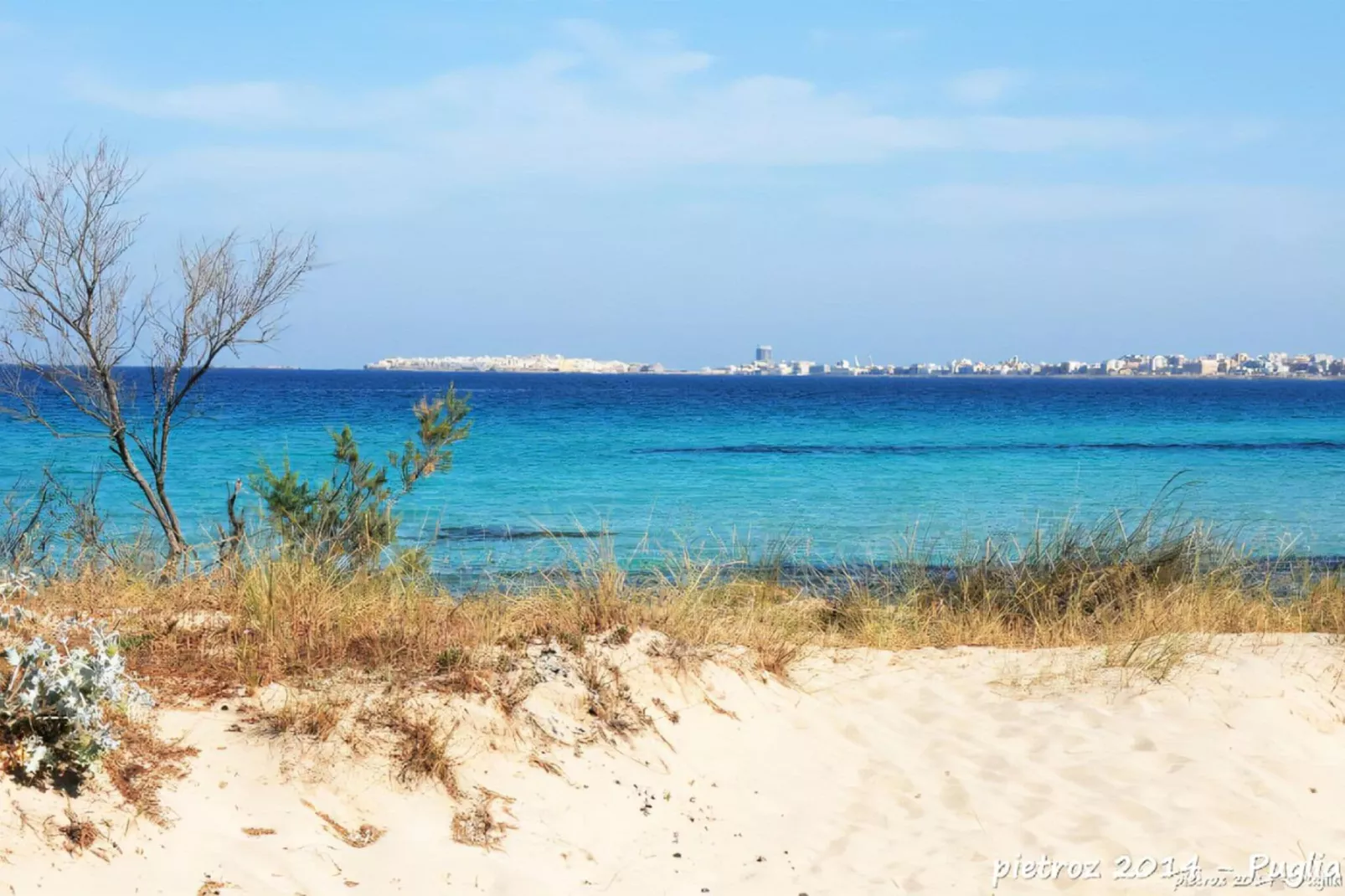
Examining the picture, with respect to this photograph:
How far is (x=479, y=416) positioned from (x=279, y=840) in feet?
177

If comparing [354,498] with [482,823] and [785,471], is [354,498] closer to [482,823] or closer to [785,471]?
[482,823]

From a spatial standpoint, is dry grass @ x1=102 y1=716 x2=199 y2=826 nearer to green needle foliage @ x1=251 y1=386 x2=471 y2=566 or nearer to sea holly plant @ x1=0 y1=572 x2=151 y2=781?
sea holly plant @ x1=0 y1=572 x2=151 y2=781

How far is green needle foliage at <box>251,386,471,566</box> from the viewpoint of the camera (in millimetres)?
9266

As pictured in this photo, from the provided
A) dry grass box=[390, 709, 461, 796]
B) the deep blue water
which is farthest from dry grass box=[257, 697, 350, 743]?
the deep blue water

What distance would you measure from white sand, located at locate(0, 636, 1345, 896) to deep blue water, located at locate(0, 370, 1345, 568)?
268 centimetres

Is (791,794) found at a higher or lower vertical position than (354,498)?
lower

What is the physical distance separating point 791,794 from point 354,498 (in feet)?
20.6

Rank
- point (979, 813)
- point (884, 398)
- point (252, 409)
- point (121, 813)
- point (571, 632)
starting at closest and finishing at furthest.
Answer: point (121, 813) < point (979, 813) < point (571, 632) < point (252, 409) < point (884, 398)

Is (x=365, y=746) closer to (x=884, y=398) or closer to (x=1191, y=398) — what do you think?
(x=884, y=398)

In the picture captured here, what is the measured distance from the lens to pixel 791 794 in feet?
Result: 18.6

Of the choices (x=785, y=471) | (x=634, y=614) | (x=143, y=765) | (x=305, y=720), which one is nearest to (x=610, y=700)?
(x=634, y=614)

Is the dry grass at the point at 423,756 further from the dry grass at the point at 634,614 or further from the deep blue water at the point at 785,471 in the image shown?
the deep blue water at the point at 785,471

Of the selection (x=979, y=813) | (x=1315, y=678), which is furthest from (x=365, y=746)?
(x=1315, y=678)

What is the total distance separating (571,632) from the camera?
648 cm
